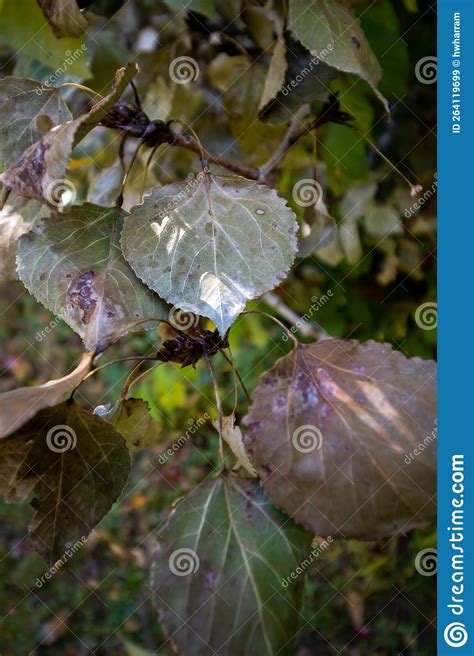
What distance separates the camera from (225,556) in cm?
68

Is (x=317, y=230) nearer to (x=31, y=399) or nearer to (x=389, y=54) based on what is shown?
(x=389, y=54)

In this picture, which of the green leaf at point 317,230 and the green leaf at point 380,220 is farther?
the green leaf at point 380,220

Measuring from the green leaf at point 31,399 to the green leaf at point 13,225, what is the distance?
19 centimetres

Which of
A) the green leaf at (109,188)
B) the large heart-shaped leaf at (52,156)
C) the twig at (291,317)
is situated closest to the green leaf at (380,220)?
the twig at (291,317)

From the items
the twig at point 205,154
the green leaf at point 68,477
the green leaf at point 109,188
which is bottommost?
the green leaf at point 68,477

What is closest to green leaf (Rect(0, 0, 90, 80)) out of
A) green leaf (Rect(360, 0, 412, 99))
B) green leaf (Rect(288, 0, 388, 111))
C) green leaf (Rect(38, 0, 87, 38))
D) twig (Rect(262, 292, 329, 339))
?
green leaf (Rect(38, 0, 87, 38))

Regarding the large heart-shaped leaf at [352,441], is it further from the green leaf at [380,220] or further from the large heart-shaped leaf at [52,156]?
the green leaf at [380,220]

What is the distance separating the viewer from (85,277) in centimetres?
73

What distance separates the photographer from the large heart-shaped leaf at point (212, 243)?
0.66 metres

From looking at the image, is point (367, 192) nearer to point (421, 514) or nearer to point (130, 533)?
point (421, 514)

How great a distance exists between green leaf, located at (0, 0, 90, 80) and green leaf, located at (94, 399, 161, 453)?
17.8 inches

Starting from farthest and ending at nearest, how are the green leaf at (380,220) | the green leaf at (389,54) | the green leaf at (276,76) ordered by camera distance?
the green leaf at (380,220) → the green leaf at (389,54) → the green leaf at (276,76)

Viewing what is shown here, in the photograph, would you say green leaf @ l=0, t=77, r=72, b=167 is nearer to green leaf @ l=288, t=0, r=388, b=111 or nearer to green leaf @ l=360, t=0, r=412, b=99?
green leaf @ l=288, t=0, r=388, b=111

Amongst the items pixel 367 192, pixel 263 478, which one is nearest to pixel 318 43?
pixel 263 478
